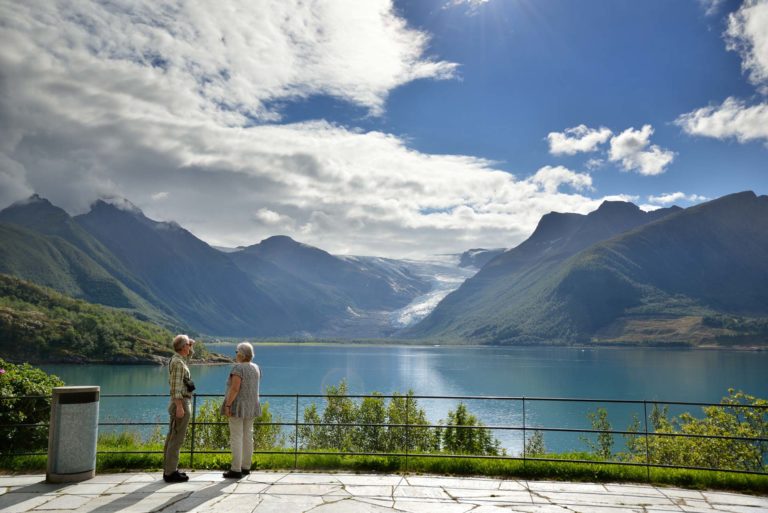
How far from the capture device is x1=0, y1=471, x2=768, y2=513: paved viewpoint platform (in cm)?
863

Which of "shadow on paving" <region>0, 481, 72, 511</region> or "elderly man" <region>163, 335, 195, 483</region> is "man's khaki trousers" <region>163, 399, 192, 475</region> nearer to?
"elderly man" <region>163, 335, 195, 483</region>

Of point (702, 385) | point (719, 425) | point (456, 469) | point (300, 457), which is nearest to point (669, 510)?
point (456, 469)

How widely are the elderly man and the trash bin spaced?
1.29m

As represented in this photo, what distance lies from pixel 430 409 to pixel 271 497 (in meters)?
55.9

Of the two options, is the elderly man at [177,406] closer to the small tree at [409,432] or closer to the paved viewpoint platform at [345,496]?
the paved viewpoint platform at [345,496]

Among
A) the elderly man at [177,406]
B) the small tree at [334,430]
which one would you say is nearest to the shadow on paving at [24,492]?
the elderly man at [177,406]

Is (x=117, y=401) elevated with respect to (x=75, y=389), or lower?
lower

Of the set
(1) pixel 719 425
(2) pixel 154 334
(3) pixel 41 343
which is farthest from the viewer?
(2) pixel 154 334

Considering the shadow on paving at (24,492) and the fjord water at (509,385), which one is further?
the fjord water at (509,385)

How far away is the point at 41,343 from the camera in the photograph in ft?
437

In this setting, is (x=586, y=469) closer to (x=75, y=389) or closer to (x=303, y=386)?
(x=75, y=389)

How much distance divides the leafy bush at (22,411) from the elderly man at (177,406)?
10.8 feet

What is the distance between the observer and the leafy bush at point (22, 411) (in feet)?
38.8

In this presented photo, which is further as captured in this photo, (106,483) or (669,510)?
(106,483)
